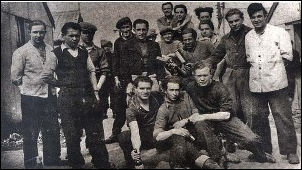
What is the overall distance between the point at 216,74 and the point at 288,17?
1.96m

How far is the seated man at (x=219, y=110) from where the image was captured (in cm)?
326

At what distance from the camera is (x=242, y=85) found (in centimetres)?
371

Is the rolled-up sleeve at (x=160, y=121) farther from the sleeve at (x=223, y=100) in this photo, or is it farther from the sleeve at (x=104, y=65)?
the sleeve at (x=104, y=65)

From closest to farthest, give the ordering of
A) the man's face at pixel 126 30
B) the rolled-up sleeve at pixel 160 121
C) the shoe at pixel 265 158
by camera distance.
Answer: the rolled-up sleeve at pixel 160 121 < the shoe at pixel 265 158 < the man's face at pixel 126 30

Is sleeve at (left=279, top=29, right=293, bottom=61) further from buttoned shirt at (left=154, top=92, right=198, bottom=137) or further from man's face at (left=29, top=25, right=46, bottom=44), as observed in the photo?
man's face at (left=29, top=25, right=46, bottom=44)

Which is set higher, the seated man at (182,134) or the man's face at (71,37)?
the man's face at (71,37)

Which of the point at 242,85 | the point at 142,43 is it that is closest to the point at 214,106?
the point at 242,85

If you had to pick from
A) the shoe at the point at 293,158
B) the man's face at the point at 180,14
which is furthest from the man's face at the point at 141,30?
the shoe at the point at 293,158

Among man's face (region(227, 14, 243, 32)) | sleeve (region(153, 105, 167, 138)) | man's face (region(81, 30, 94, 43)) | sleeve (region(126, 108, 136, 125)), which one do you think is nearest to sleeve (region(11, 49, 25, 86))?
man's face (region(81, 30, 94, 43))

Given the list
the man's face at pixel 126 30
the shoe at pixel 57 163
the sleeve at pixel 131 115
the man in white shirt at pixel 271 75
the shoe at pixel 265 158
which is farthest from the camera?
the man's face at pixel 126 30

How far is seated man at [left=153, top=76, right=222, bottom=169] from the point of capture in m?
2.96

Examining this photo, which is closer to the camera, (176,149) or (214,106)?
(176,149)

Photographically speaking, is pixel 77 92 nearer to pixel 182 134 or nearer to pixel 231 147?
pixel 182 134

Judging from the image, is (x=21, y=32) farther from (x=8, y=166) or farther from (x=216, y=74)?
(x=216, y=74)
